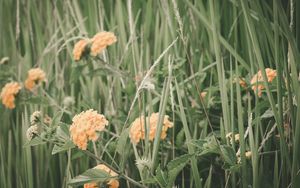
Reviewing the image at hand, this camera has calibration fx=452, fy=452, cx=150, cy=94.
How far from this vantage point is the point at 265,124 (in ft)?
3.51

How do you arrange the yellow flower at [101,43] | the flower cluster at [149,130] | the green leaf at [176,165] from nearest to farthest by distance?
the green leaf at [176,165], the flower cluster at [149,130], the yellow flower at [101,43]

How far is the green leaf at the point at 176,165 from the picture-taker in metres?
0.78

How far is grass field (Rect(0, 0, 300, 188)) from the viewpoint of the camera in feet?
2.77

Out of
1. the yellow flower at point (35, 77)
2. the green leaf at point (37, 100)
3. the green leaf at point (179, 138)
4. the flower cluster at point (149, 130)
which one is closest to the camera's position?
the flower cluster at point (149, 130)

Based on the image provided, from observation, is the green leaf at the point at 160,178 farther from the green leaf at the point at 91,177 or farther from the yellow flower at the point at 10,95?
the yellow flower at the point at 10,95

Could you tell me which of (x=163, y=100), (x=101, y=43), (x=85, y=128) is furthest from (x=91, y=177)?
(x=101, y=43)

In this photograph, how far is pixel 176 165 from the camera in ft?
2.60

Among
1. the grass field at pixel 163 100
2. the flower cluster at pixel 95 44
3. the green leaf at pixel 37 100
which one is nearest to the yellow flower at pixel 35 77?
the grass field at pixel 163 100

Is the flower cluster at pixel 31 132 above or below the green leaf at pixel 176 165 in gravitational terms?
above

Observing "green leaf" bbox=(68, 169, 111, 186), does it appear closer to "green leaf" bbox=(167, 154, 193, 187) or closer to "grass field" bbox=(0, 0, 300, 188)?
"grass field" bbox=(0, 0, 300, 188)

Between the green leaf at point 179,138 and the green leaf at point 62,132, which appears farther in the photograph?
the green leaf at point 179,138

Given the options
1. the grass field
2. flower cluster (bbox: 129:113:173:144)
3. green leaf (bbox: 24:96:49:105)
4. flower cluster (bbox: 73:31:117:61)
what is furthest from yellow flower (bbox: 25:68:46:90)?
flower cluster (bbox: 129:113:173:144)

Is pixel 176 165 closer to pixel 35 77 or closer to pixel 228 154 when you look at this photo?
pixel 228 154

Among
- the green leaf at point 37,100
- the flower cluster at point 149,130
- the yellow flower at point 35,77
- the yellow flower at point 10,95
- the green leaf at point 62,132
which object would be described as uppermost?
the yellow flower at point 35,77
